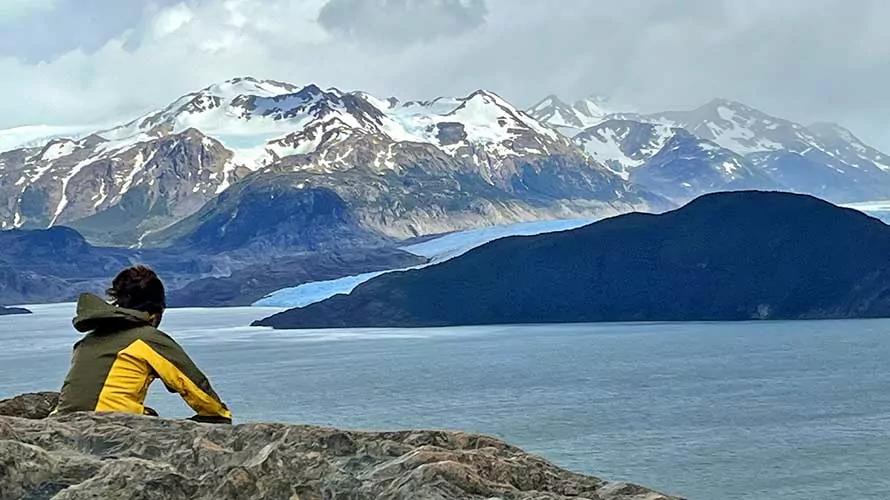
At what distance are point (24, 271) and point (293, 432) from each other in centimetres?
19545

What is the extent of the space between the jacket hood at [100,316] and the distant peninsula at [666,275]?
323ft

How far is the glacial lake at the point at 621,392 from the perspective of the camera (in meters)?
31.1

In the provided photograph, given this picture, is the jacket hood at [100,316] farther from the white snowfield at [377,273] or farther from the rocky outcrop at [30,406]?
the white snowfield at [377,273]

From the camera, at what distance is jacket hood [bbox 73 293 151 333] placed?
5301mm

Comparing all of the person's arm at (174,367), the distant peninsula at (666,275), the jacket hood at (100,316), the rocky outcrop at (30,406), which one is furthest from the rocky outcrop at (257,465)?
the distant peninsula at (666,275)

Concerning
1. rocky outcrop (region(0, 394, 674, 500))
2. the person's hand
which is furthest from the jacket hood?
the person's hand

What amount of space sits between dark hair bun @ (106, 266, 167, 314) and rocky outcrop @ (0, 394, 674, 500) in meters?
0.52

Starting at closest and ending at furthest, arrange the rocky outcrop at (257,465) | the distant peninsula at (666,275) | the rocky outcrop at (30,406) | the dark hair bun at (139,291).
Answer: the rocky outcrop at (257,465), the dark hair bun at (139,291), the rocky outcrop at (30,406), the distant peninsula at (666,275)

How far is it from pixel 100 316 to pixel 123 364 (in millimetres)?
240

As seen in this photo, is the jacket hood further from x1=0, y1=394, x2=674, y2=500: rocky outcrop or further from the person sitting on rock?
x1=0, y1=394, x2=674, y2=500: rocky outcrop

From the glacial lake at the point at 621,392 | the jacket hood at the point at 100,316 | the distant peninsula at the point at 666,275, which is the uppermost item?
the distant peninsula at the point at 666,275

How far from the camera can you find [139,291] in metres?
5.54

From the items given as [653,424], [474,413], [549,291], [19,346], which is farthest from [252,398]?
[549,291]

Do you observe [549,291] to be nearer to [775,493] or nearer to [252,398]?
[252,398]
